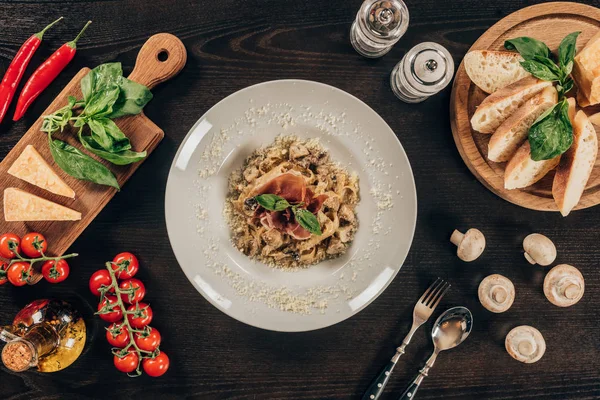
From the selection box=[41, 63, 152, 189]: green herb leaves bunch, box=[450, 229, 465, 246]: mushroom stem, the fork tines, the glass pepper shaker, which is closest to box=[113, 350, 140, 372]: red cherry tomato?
box=[41, 63, 152, 189]: green herb leaves bunch

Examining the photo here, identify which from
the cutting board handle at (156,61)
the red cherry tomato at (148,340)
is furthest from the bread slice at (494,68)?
the red cherry tomato at (148,340)

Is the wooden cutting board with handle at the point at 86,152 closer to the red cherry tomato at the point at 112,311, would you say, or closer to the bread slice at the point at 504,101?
the red cherry tomato at the point at 112,311

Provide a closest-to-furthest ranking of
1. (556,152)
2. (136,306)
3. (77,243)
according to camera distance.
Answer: (556,152)
(136,306)
(77,243)

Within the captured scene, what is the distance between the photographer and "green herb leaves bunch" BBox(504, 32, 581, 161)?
7.16 feet

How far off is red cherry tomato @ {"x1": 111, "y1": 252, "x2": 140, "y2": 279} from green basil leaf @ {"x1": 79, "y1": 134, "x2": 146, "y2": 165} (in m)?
0.51

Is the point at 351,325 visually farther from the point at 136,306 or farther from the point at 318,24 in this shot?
the point at 318,24

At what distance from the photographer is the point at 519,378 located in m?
2.76

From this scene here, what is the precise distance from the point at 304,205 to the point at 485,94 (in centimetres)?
118

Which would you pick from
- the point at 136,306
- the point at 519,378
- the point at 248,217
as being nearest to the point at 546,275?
the point at 519,378

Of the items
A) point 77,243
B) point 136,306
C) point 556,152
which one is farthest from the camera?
point 77,243

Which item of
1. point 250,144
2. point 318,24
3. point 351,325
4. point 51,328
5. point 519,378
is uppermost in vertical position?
point 318,24

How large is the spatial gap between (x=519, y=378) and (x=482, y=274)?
0.66m

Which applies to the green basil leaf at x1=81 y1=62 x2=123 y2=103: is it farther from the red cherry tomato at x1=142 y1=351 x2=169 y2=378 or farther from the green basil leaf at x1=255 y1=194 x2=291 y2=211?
the red cherry tomato at x1=142 y1=351 x2=169 y2=378

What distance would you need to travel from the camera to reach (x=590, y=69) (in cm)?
238
